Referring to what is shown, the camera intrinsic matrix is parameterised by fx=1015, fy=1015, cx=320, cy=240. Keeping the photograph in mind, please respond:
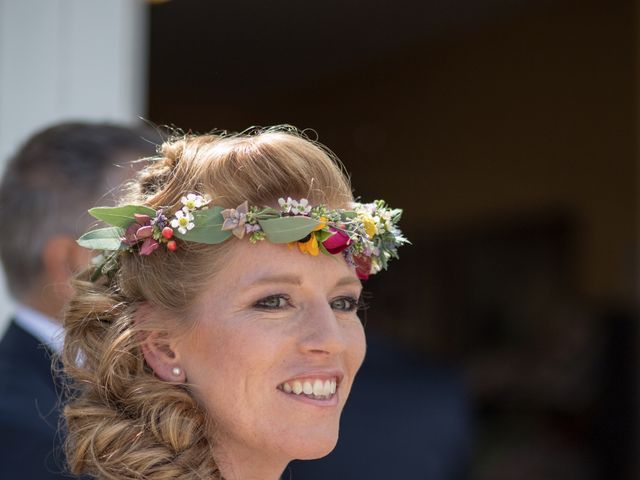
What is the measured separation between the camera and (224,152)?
202cm

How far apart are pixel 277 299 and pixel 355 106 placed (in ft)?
19.5

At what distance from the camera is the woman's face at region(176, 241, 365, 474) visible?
1894mm

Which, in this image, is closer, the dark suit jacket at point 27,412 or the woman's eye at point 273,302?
the woman's eye at point 273,302

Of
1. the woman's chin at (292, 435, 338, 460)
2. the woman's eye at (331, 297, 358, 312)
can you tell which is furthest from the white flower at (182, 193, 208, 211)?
the woman's chin at (292, 435, 338, 460)

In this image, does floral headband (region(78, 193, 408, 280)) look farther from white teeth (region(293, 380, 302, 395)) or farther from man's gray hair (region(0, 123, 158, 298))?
man's gray hair (region(0, 123, 158, 298))

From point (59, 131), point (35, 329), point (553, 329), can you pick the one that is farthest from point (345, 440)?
point (553, 329)

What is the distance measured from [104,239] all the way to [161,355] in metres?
0.27

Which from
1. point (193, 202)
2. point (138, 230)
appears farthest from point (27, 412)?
point (193, 202)

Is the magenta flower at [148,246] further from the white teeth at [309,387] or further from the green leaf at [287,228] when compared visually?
the white teeth at [309,387]

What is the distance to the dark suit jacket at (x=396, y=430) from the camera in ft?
11.0

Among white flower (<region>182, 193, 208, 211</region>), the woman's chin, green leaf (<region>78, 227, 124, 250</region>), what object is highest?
white flower (<region>182, 193, 208, 211</region>)

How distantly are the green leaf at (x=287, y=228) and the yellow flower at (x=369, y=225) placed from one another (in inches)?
7.0

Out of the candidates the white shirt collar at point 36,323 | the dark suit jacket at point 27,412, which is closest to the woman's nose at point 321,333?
the dark suit jacket at point 27,412

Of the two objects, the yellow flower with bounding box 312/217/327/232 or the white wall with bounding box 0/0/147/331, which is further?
the white wall with bounding box 0/0/147/331
